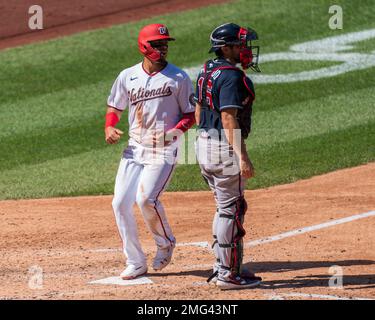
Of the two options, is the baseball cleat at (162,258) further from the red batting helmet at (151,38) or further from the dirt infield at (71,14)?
the dirt infield at (71,14)

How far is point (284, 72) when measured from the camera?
16.6 metres

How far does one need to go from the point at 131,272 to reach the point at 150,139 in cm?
117

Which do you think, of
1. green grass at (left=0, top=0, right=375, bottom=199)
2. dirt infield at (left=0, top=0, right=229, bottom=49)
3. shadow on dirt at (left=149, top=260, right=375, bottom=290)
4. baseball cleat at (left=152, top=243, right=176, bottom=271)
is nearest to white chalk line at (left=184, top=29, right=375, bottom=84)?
green grass at (left=0, top=0, right=375, bottom=199)

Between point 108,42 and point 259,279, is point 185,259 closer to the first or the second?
point 259,279

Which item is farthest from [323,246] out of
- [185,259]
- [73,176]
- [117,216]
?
[73,176]

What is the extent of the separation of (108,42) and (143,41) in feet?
30.8

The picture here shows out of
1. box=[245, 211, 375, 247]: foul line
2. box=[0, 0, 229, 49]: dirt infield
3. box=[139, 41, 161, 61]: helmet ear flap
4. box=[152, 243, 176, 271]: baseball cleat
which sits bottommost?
box=[152, 243, 176, 271]: baseball cleat

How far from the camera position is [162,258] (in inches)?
350

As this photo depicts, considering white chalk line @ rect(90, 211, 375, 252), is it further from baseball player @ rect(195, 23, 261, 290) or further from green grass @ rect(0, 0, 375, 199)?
green grass @ rect(0, 0, 375, 199)

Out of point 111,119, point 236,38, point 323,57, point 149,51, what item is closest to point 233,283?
point 111,119

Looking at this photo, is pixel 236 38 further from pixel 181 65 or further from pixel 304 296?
pixel 181 65

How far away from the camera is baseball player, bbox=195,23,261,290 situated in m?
8.10

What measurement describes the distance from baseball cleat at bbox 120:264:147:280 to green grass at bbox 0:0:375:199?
3644 mm

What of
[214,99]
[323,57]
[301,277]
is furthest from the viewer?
[323,57]
